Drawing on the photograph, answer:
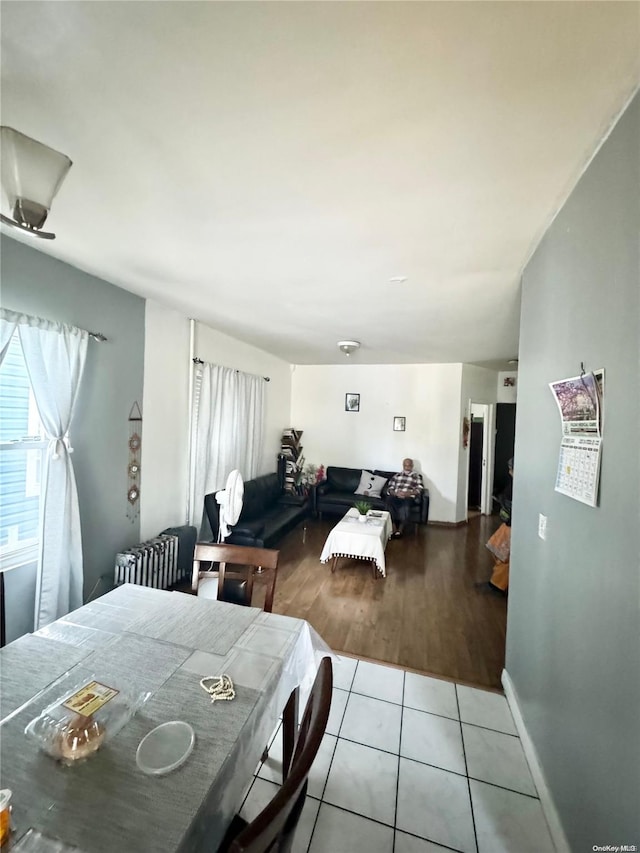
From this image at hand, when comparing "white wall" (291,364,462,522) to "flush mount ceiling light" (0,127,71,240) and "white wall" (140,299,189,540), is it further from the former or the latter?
"flush mount ceiling light" (0,127,71,240)

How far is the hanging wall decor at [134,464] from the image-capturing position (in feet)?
8.87

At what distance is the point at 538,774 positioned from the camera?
138cm

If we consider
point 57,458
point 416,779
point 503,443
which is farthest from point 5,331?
point 503,443

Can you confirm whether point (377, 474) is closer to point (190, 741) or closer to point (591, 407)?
point (591, 407)

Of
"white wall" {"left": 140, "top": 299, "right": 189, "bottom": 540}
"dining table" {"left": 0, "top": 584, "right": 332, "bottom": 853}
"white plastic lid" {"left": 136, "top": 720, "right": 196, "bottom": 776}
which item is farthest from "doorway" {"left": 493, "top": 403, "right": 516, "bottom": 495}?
"white plastic lid" {"left": 136, "top": 720, "right": 196, "bottom": 776}

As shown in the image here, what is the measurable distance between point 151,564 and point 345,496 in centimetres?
297

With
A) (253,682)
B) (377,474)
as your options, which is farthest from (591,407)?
(377,474)

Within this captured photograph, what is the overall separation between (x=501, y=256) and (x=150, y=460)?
119 inches

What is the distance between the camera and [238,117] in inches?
40.5

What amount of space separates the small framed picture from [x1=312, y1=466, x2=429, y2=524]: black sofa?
3.37ft

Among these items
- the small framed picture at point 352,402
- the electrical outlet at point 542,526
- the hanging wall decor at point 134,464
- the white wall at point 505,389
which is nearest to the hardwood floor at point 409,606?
the electrical outlet at point 542,526

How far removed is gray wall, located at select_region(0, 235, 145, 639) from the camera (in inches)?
77.6

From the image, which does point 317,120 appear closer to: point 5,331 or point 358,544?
point 5,331

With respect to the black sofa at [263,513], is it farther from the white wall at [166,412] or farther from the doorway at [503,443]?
the doorway at [503,443]
